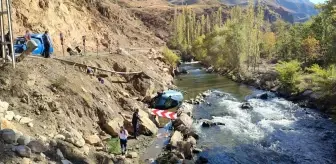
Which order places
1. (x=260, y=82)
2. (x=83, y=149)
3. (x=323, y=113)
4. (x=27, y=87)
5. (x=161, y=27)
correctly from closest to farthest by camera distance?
1. (x=83, y=149)
2. (x=27, y=87)
3. (x=323, y=113)
4. (x=260, y=82)
5. (x=161, y=27)

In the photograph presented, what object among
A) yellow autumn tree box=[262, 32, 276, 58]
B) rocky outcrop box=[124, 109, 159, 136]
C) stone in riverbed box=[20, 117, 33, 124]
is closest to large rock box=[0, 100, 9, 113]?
stone in riverbed box=[20, 117, 33, 124]

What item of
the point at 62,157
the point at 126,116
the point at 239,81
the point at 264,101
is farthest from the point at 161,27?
the point at 62,157

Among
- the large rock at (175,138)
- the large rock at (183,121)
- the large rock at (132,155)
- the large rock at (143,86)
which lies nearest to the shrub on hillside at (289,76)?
the large rock at (143,86)

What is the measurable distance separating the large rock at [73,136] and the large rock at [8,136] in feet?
11.7

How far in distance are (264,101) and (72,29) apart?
32.8m

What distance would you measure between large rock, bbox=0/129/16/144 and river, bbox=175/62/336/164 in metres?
12.8

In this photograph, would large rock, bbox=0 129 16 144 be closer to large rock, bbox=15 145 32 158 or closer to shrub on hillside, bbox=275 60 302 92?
large rock, bbox=15 145 32 158

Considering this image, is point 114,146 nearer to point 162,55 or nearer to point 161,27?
point 162,55

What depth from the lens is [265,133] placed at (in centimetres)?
2984

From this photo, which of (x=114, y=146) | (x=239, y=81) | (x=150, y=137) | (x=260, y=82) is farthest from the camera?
(x=239, y=81)

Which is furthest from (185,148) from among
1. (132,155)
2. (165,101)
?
(165,101)

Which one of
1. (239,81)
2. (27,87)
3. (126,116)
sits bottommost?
(239,81)

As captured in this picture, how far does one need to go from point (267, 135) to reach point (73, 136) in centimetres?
1665

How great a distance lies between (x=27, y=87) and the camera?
20125 millimetres
